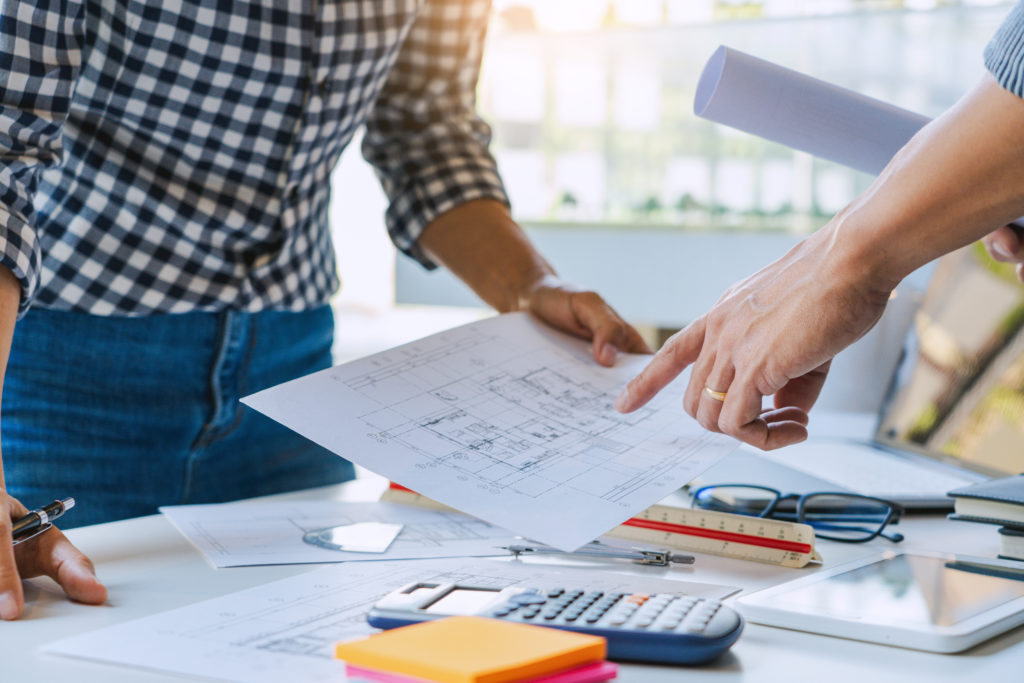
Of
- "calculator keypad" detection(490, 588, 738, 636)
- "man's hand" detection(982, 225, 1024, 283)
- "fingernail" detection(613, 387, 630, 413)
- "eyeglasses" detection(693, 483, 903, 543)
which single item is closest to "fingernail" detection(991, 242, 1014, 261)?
"man's hand" detection(982, 225, 1024, 283)

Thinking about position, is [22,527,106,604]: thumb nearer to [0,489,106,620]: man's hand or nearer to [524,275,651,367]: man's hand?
[0,489,106,620]: man's hand

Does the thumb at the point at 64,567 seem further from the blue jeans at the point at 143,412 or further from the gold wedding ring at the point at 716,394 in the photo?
the gold wedding ring at the point at 716,394

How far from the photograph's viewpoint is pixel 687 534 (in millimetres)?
771

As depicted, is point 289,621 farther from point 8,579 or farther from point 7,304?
point 7,304

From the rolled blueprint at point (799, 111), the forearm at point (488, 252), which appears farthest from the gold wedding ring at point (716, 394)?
the forearm at point (488, 252)

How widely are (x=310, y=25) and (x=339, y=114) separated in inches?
3.8

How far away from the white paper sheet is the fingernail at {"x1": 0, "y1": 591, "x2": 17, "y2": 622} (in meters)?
0.06

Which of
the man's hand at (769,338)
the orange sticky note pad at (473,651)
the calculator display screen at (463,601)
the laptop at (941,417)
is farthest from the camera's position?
the laptop at (941,417)

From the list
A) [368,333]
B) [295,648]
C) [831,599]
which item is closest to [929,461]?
[831,599]

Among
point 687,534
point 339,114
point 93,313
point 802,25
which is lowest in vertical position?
point 687,534

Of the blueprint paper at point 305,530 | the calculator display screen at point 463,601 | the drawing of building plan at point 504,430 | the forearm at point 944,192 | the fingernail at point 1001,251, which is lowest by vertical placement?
the blueprint paper at point 305,530

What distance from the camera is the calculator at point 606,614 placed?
51 centimetres

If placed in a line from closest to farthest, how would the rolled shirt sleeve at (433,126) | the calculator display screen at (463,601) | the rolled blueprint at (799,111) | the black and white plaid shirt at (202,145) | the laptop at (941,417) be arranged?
the calculator display screen at (463,601), the rolled blueprint at (799,111), the black and white plaid shirt at (202,145), the laptop at (941,417), the rolled shirt sleeve at (433,126)

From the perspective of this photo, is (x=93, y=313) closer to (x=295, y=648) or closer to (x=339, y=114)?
(x=339, y=114)
